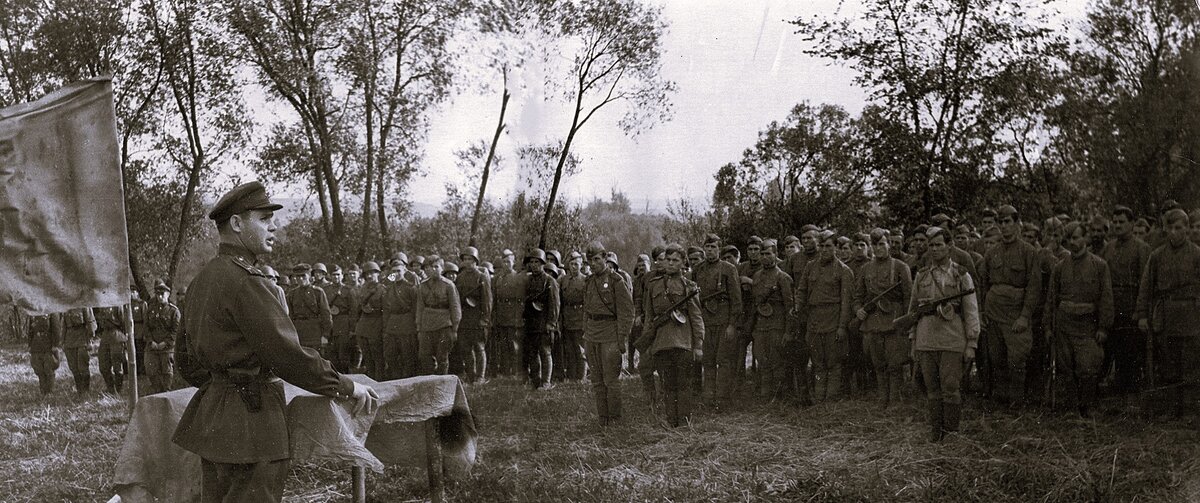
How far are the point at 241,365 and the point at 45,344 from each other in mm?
11023

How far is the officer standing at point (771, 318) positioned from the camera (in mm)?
9836

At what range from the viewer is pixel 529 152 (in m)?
24.1

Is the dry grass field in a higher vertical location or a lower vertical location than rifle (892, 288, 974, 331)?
lower

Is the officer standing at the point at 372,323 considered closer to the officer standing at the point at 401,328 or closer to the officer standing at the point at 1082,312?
the officer standing at the point at 401,328

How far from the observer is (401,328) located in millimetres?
11992

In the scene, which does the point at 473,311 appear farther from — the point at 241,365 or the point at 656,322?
the point at 241,365

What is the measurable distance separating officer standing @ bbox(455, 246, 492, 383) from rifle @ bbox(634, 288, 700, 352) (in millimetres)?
4219


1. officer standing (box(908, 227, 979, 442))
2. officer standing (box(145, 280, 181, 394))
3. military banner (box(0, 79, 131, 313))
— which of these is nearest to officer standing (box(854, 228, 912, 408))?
officer standing (box(908, 227, 979, 442))

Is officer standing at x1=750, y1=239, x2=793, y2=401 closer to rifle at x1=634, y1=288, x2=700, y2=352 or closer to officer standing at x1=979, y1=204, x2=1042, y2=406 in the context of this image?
rifle at x1=634, y1=288, x2=700, y2=352

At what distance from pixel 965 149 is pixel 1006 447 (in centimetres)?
654

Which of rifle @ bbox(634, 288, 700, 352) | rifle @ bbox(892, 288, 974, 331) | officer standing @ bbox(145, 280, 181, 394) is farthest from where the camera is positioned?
officer standing @ bbox(145, 280, 181, 394)

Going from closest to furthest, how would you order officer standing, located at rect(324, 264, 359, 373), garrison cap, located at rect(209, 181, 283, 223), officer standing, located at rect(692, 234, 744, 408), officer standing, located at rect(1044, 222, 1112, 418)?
1. garrison cap, located at rect(209, 181, 283, 223)
2. officer standing, located at rect(1044, 222, 1112, 418)
3. officer standing, located at rect(692, 234, 744, 408)
4. officer standing, located at rect(324, 264, 359, 373)

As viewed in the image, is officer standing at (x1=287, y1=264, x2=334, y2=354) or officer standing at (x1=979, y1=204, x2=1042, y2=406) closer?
officer standing at (x1=979, y1=204, x2=1042, y2=406)

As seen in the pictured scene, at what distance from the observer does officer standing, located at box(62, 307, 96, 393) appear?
41.2 feet
